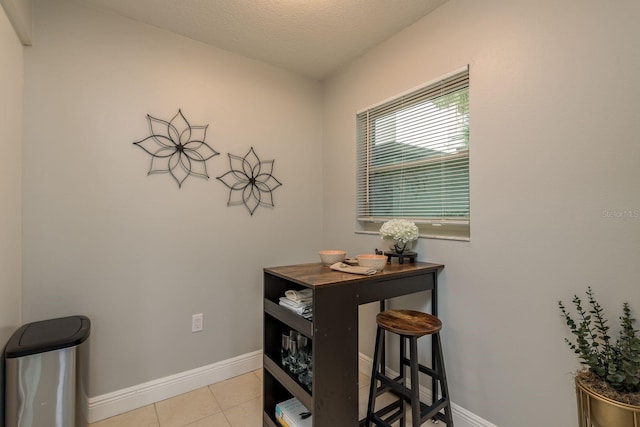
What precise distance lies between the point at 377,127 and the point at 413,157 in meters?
0.42

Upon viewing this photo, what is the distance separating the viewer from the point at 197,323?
79.8 inches

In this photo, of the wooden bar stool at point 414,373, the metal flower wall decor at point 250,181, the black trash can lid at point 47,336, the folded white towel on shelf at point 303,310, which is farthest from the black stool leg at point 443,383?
the black trash can lid at point 47,336

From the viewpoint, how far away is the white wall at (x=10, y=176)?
1.26m

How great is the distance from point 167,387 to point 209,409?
35cm

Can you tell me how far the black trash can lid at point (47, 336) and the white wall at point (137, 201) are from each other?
15cm

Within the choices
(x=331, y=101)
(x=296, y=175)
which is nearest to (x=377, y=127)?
(x=331, y=101)

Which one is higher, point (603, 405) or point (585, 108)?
point (585, 108)

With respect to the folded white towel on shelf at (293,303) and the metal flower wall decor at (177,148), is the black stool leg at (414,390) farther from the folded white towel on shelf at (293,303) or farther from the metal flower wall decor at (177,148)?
the metal flower wall decor at (177,148)

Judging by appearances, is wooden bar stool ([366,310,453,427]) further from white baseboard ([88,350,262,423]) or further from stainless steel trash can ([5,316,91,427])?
stainless steel trash can ([5,316,91,427])

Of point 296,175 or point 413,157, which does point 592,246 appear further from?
point 296,175

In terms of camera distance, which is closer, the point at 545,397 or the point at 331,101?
the point at 545,397

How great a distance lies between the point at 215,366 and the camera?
2094 millimetres

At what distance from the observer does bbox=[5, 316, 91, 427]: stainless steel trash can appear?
4.00 feet

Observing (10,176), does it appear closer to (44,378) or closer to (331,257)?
(44,378)
